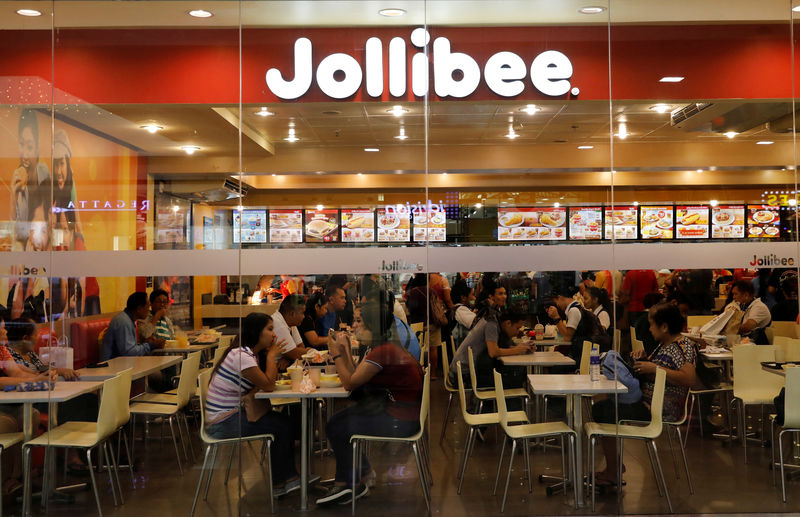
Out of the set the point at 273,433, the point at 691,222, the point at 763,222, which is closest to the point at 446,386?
the point at 273,433

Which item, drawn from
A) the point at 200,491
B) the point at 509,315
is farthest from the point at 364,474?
the point at 509,315

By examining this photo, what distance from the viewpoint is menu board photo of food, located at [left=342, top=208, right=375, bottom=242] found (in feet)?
16.7

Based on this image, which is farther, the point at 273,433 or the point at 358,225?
the point at 358,225

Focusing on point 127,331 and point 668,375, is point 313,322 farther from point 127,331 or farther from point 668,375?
point 668,375

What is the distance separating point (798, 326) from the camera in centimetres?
530

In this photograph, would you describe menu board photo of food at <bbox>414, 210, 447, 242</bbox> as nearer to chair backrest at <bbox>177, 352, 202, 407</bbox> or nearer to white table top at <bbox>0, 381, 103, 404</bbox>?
chair backrest at <bbox>177, 352, 202, 407</bbox>

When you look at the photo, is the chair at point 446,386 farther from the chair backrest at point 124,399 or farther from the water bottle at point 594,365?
the chair backrest at point 124,399

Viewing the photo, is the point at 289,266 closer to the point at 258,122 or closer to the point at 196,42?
the point at 258,122

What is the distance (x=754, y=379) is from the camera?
17.4ft

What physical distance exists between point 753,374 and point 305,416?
11.4ft

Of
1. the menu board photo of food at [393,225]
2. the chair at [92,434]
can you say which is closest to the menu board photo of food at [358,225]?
the menu board photo of food at [393,225]

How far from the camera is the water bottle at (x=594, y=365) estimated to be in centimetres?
503

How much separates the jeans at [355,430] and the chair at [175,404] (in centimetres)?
112

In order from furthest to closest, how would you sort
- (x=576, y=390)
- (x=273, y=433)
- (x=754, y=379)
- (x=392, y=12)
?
(x=754, y=379)
(x=392, y=12)
(x=273, y=433)
(x=576, y=390)
